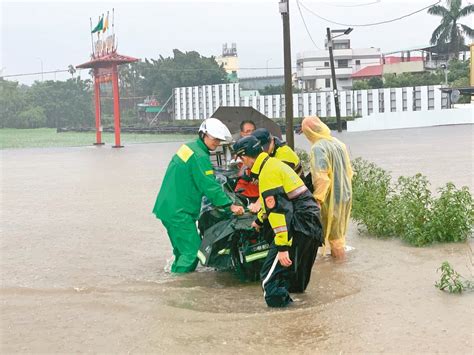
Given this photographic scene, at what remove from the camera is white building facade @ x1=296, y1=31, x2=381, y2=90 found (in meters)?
85.4

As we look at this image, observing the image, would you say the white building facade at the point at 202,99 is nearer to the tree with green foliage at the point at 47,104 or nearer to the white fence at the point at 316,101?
the white fence at the point at 316,101

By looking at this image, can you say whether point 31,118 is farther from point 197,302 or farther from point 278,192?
Answer: point 278,192

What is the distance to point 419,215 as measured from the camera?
27.2ft

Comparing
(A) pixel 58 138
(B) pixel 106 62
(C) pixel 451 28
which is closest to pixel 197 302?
(B) pixel 106 62

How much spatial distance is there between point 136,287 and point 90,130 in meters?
59.2

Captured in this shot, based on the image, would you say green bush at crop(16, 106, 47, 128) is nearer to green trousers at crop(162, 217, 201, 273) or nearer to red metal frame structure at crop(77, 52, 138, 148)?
red metal frame structure at crop(77, 52, 138, 148)

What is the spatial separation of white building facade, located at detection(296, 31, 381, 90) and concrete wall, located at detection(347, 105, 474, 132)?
109ft

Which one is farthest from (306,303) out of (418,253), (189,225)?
(418,253)

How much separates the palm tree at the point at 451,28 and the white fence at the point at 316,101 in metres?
12.1

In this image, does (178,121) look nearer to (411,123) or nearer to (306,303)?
(411,123)

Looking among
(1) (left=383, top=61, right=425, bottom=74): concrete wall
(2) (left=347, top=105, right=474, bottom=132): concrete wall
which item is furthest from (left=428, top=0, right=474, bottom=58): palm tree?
(2) (left=347, top=105, right=474, bottom=132): concrete wall

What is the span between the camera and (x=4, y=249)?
30.9 ft

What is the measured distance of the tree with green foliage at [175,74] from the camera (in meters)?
69.1

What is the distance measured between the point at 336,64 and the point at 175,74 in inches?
971
